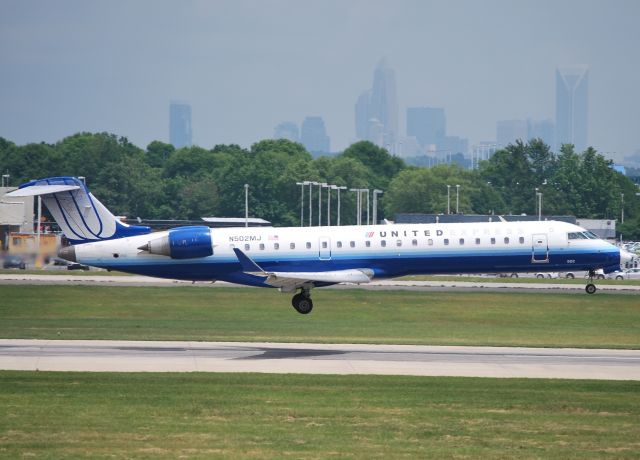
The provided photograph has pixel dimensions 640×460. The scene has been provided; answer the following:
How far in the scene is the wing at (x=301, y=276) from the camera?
40156 millimetres

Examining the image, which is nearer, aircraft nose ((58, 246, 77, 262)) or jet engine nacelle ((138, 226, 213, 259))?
jet engine nacelle ((138, 226, 213, 259))

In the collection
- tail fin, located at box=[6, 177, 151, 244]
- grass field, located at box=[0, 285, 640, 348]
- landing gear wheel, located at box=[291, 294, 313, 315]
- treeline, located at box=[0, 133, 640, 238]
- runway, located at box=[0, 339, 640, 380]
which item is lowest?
runway, located at box=[0, 339, 640, 380]

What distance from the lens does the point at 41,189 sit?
42.5m

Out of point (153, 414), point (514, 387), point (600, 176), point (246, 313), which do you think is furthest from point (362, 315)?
point (600, 176)

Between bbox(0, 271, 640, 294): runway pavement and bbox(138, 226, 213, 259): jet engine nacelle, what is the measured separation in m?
19.9

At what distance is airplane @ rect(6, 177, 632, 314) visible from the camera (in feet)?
141

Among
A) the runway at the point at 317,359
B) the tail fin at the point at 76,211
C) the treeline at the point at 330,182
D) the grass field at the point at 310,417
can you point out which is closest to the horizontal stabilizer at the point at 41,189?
the tail fin at the point at 76,211

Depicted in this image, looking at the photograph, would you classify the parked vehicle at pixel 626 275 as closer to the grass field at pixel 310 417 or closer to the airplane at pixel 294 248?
the airplane at pixel 294 248

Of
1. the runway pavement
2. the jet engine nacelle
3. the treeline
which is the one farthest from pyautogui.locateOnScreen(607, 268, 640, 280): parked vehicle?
the treeline

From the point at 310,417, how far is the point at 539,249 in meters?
21.9

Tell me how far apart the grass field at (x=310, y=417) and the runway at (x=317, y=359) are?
179 cm

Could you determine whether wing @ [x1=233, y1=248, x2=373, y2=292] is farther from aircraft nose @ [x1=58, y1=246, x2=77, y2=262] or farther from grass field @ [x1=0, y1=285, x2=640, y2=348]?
aircraft nose @ [x1=58, y1=246, x2=77, y2=262]

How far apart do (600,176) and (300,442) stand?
5933 inches

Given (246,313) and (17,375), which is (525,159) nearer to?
(246,313)
